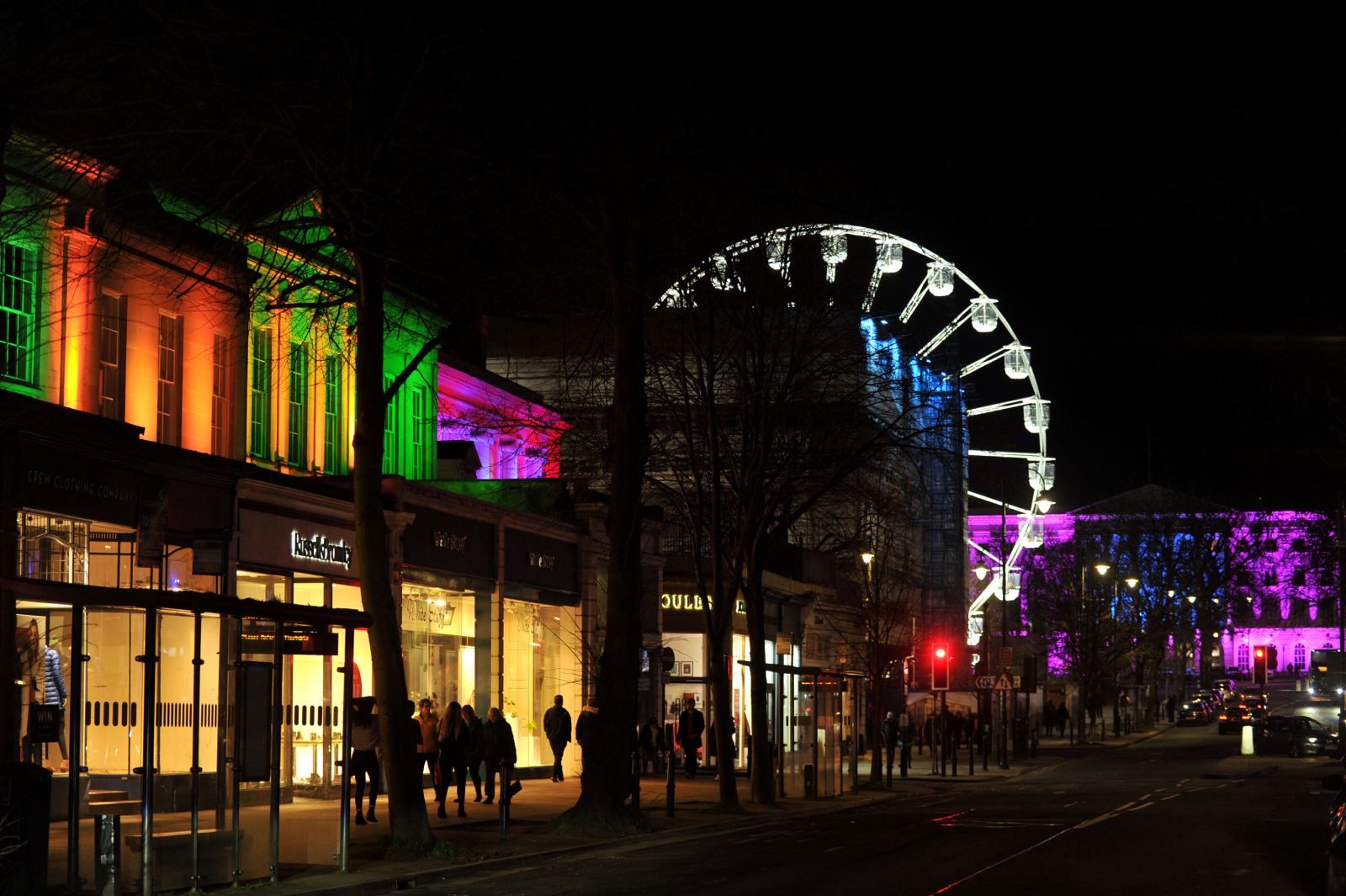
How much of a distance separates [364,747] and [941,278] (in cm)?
3536

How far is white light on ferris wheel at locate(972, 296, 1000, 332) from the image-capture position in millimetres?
60875

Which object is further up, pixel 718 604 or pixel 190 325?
pixel 190 325

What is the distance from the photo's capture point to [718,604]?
32844 millimetres

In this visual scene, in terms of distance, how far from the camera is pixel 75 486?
956 inches

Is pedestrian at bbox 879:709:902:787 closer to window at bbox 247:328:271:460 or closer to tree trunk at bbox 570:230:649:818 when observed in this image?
tree trunk at bbox 570:230:649:818

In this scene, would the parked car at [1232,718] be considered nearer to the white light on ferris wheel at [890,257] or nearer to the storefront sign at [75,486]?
the white light on ferris wheel at [890,257]

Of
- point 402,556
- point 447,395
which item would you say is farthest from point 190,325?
point 447,395

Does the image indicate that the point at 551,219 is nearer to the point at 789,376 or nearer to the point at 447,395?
the point at 789,376

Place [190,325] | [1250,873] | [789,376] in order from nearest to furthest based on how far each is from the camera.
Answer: [1250,873] → [190,325] → [789,376]

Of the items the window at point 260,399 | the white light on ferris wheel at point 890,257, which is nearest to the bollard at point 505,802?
the window at point 260,399

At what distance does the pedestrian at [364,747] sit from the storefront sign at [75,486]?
162 inches

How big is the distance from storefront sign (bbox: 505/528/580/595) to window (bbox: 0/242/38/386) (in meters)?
14.7

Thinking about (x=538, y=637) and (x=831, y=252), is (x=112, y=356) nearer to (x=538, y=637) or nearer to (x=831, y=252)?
(x=538, y=637)

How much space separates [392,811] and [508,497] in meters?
20.2
